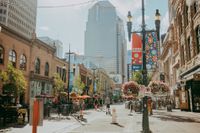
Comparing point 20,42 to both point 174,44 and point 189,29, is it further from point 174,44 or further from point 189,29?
point 174,44

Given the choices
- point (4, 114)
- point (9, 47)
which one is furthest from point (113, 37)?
point (4, 114)

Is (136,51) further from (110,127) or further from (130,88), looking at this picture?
(130,88)

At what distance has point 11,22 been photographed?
111125mm

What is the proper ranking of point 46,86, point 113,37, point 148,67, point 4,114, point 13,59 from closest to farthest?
point 148,67 → point 4,114 → point 13,59 → point 46,86 → point 113,37

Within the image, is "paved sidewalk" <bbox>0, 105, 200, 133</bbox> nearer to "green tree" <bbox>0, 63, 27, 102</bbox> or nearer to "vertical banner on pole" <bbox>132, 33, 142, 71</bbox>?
"vertical banner on pole" <bbox>132, 33, 142, 71</bbox>

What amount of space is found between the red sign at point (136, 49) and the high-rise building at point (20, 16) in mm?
90143

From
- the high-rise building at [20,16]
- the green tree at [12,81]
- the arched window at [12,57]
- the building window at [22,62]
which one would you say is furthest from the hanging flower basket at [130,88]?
the high-rise building at [20,16]

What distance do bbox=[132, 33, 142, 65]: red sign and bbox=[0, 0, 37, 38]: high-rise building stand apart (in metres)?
90.1

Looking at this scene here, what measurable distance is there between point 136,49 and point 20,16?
11343 centimetres

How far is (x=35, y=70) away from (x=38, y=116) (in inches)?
1226

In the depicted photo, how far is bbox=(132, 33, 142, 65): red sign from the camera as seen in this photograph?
47.2ft

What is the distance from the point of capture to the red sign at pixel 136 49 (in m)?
14.4

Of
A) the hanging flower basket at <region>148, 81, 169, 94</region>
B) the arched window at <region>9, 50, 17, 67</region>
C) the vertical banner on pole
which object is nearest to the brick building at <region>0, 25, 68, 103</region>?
the arched window at <region>9, 50, 17, 67</region>

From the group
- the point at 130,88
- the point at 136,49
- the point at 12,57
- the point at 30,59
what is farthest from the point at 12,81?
the point at 136,49
